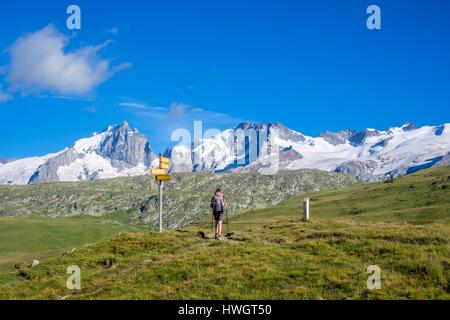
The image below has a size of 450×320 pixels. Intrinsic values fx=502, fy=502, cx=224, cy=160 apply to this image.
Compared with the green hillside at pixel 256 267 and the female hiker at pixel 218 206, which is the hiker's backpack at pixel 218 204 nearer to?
the female hiker at pixel 218 206

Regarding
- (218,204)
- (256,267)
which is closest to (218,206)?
(218,204)

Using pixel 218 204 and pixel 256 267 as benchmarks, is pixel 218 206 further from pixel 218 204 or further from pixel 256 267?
pixel 256 267

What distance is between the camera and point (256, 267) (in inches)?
1307

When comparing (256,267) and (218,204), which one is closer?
(256,267)

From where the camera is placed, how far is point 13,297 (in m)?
32.7

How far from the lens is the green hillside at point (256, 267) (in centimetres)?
2838

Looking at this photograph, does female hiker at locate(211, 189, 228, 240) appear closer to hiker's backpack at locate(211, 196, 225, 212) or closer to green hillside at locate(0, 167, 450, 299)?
hiker's backpack at locate(211, 196, 225, 212)

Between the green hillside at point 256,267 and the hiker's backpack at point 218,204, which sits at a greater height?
the hiker's backpack at point 218,204

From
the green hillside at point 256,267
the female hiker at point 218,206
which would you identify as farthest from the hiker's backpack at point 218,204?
the green hillside at point 256,267

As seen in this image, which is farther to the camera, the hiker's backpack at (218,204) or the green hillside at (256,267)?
the hiker's backpack at (218,204)

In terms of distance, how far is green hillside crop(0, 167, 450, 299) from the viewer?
28375mm
